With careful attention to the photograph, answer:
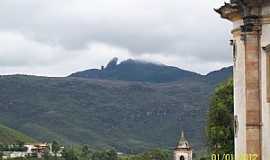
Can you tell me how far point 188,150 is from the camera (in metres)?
84.3

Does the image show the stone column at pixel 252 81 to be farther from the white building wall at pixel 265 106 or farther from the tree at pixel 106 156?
the tree at pixel 106 156

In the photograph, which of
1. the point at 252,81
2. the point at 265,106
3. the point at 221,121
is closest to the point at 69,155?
the point at 221,121

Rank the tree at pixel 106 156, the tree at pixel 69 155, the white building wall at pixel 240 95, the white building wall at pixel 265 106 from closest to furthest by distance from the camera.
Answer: the white building wall at pixel 265 106, the white building wall at pixel 240 95, the tree at pixel 69 155, the tree at pixel 106 156

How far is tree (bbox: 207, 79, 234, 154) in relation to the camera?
47719 millimetres

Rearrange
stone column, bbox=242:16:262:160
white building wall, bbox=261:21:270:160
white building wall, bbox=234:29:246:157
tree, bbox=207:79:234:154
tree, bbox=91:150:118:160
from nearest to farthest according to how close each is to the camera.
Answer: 1. white building wall, bbox=261:21:270:160
2. stone column, bbox=242:16:262:160
3. white building wall, bbox=234:29:246:157
4. tree, bbox=207:79:234:154
5. tree, bbox=91:150:118:160

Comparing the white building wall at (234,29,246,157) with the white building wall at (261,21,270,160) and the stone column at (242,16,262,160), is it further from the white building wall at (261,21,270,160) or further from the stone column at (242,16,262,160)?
→ the white building wall at (261,21,270,160)

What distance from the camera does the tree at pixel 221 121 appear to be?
47719mm

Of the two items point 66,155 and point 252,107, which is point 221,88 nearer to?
point 252,107

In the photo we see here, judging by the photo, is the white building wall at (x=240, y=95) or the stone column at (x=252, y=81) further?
the white building wall at (x=240, y=95)

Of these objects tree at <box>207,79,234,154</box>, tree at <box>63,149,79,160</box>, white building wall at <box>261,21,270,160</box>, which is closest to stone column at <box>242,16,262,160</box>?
white building wall at <box>261,21,270,160</box>

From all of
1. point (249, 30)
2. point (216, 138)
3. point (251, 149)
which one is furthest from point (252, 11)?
point (216, 138)

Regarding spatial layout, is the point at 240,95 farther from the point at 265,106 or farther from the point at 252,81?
the point at 265,106

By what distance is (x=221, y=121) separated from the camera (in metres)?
49.6

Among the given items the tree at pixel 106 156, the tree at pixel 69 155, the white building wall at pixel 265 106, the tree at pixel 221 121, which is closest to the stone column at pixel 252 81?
the white building wall at pixel 265 106
